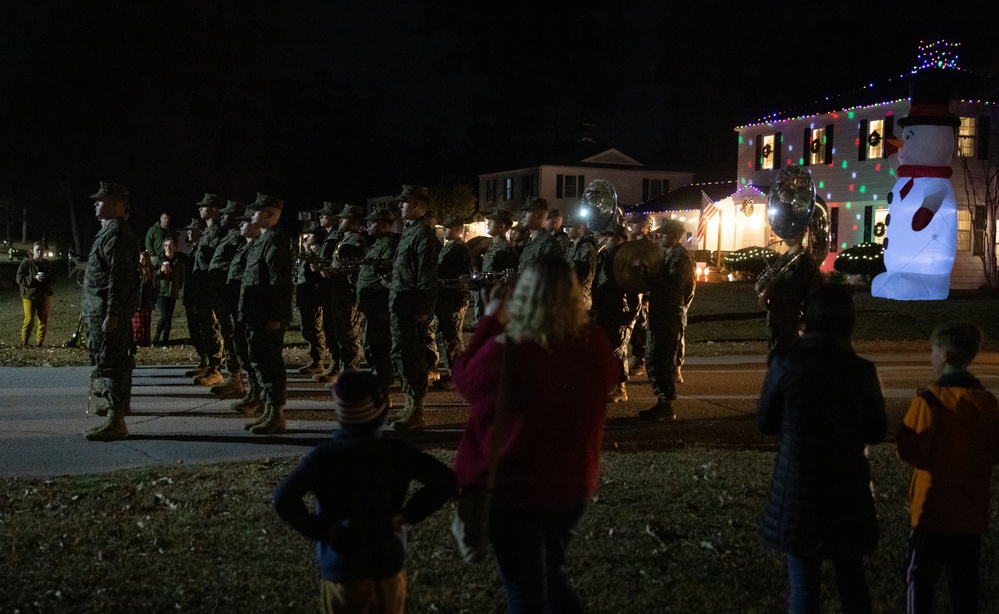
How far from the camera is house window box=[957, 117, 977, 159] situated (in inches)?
1276

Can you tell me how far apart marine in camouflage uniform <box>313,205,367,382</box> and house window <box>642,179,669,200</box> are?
4448 cm

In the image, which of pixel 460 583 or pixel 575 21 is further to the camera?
pixel 575 21

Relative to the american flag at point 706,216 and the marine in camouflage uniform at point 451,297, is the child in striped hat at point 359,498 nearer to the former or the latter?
the marine in camouflage uniform at point 451,297

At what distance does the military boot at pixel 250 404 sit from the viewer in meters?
10.4

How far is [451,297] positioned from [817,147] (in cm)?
2657

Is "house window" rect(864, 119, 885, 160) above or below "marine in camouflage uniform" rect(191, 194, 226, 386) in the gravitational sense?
above

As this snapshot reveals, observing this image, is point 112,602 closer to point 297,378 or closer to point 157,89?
point 297,378

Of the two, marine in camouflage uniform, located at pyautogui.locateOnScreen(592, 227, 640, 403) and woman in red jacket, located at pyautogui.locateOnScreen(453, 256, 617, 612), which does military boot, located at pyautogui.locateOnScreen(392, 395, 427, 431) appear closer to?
marine in camouflage uniform, located at pyautogui.locateOnScreen(592, 227, 640, 403)

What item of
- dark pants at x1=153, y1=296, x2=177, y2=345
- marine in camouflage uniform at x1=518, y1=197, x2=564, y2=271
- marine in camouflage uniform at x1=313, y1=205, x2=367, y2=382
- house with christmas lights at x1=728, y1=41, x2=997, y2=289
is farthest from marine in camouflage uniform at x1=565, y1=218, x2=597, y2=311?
house with christmas lights at x1=728, y1=41, x2=997, y2=289

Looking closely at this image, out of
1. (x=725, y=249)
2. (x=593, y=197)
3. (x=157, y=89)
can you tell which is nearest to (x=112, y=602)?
(x=593, y=197)

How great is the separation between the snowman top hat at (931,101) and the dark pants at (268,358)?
21.1m

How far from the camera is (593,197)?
13.0 m

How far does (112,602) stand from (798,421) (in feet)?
11.2

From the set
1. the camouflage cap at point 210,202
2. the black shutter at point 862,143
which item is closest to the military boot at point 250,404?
the camouflage cap at point 210,202
